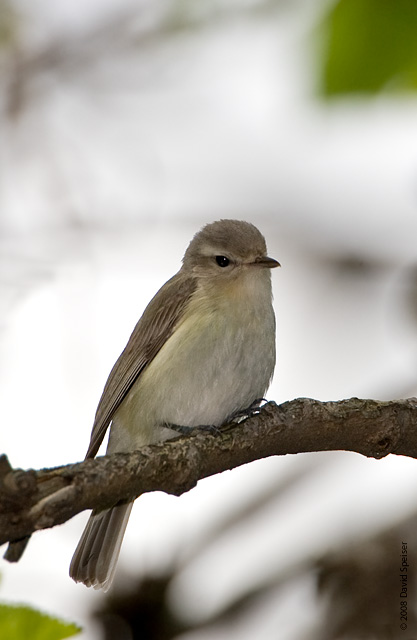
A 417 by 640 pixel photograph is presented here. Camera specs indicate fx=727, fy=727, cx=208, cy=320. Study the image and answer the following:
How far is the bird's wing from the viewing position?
4809mm

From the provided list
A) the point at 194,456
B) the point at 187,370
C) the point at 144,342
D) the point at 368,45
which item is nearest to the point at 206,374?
the point at 187,370

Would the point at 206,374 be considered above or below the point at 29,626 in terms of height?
above

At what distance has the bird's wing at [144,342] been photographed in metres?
4.81

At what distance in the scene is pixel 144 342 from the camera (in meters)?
5.02

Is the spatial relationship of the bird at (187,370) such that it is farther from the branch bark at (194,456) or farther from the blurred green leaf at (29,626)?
the blurred green leaf at (29,626)

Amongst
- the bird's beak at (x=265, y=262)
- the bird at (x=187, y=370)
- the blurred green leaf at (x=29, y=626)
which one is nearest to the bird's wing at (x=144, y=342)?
the bird at (x=187, y=370)

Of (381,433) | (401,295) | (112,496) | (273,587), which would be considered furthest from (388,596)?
(112,496)

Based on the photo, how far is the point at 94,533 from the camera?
4820 mm

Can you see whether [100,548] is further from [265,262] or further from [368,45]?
[368,45]

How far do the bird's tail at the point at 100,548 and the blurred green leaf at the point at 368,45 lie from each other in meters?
3.23

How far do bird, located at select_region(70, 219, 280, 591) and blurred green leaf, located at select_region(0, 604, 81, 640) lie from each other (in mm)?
2489

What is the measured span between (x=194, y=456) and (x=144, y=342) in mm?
2105

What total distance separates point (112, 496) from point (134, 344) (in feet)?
8.55

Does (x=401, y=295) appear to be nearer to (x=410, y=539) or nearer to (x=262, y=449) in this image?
(x=262, y=449)
